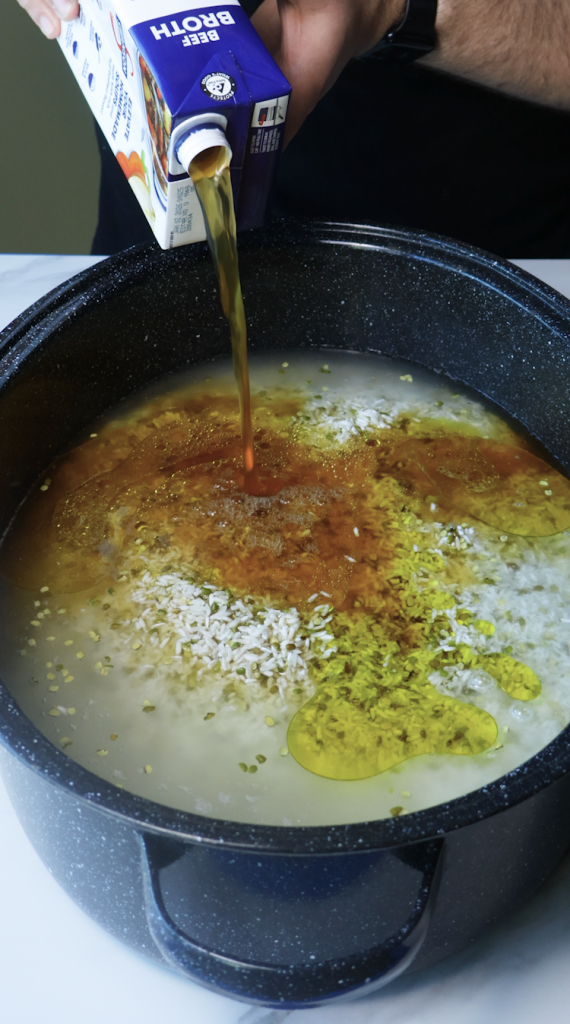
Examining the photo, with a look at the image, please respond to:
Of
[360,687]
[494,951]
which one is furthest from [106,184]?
[494,951]

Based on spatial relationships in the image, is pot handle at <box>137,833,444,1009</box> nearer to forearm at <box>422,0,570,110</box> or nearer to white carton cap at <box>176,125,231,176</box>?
white carton cap at <box>176,125,231,176</box>

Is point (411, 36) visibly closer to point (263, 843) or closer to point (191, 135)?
point (191, 135)

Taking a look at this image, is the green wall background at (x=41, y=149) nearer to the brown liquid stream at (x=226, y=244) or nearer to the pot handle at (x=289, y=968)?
the brown liquid stream at (x=226, y=244)

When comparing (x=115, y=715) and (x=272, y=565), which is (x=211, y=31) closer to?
(x=272, y=565)

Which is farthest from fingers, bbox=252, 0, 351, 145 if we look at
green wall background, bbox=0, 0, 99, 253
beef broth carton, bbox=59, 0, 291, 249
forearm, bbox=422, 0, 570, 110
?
green wall background, bbox=0, 0, 99, 253

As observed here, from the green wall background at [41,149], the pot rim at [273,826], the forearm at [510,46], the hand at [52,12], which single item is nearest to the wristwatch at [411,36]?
the forearm at [510,46]

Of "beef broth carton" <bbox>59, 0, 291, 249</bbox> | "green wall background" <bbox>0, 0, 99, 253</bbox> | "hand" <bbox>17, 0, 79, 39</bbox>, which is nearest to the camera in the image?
"beef broth carton" <bbox>59, 0, 291, 249</bbox>
